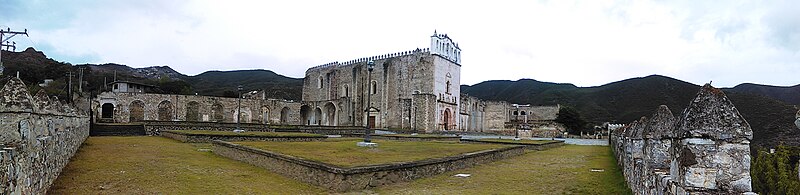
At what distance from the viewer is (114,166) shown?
10.3 metres

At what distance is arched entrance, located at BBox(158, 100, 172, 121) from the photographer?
46.0 m

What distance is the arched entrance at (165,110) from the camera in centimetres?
4600

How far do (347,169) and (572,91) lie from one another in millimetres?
119419

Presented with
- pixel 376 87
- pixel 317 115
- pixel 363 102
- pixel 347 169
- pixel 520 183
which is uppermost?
pixel 376 87

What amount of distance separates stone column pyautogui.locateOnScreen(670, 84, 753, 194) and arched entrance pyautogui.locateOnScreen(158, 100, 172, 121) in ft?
160

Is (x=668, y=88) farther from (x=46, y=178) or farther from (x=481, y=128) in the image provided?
(x=46, y=178)

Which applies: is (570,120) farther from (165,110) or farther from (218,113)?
(165,110)

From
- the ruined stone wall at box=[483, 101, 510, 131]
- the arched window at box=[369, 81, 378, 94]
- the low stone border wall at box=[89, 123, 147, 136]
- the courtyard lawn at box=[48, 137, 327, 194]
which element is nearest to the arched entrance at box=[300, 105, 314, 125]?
the arched window at box=[369, 81, 378, 94]

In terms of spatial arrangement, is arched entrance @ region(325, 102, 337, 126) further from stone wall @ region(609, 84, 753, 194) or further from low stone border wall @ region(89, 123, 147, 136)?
stone wall @ region(609, 84, 753, 194)

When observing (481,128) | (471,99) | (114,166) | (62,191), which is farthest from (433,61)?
(62,191)

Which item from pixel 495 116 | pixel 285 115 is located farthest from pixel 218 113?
pixel 495 116

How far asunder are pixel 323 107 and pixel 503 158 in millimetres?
41847

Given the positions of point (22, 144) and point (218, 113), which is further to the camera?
point (218, 113)

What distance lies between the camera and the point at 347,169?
328 inches
